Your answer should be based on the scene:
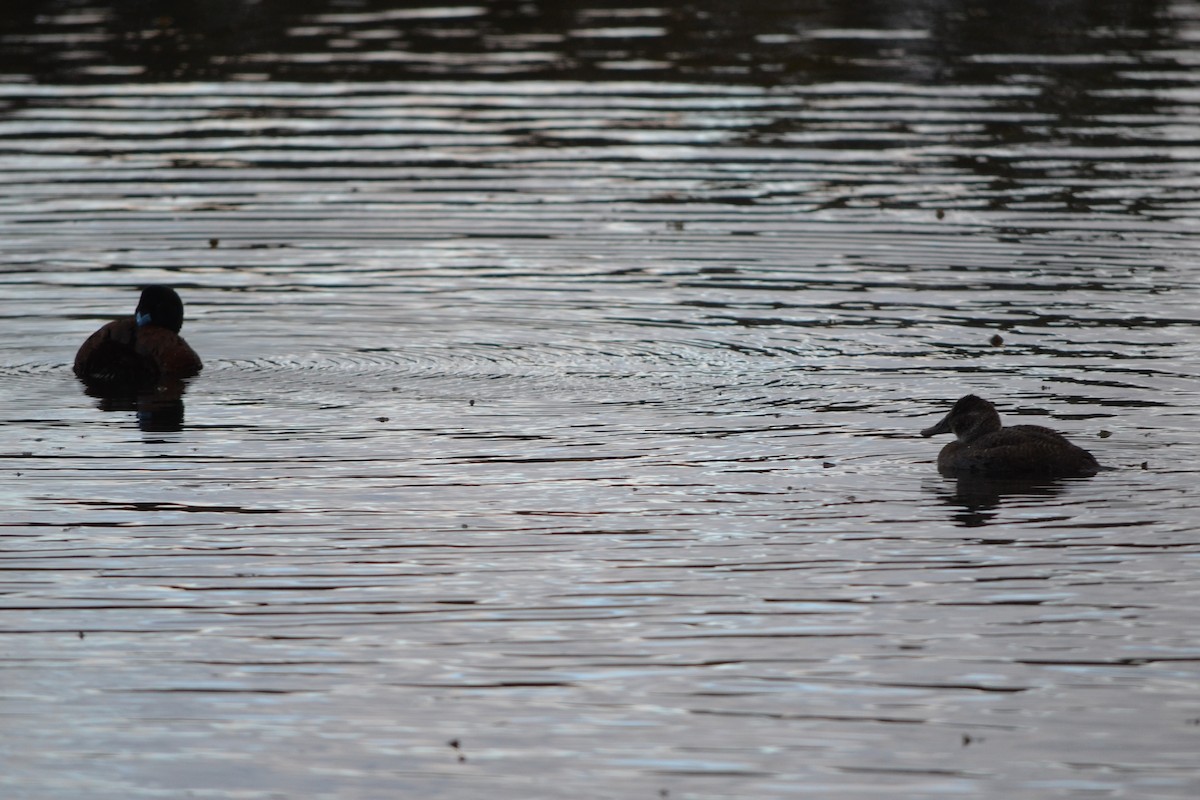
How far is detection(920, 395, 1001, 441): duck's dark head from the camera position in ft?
43.2

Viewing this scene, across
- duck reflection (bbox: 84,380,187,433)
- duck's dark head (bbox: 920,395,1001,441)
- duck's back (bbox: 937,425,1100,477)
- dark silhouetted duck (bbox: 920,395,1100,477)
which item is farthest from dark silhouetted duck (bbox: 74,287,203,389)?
duck's back (bbox: 937,425,1100,477)

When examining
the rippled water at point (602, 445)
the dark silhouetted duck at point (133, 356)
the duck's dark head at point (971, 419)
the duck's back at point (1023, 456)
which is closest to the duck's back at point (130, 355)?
the dark silhouetted duck at point (133, 356)

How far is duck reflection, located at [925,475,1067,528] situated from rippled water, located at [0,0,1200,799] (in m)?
0.05

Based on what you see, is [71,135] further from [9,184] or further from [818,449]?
[818,449]

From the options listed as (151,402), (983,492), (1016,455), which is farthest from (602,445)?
(151,402)

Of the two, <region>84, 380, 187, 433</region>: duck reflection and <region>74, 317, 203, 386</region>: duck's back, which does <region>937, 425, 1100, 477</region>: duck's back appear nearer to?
<region>84, 380, 187, 433</region>: duck reflection

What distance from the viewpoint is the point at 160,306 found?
54.6ft

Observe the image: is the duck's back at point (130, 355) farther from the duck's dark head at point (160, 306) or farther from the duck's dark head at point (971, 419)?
the duck's dark head at point (971, 419)

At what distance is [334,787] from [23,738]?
1.55m

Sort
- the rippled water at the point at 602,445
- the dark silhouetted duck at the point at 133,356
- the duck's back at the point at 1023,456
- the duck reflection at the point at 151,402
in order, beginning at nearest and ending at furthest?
1. the rippled water at the point at 602,445
2. the duck's back at the point at 1023,456
3. the duck reflection at the point at 151,402
4. the dark silhouetted duck at the point at 133,356

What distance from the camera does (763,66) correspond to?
1316 inches

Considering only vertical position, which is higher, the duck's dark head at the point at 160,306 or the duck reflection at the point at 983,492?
the duck's dark head at the point at 160,306

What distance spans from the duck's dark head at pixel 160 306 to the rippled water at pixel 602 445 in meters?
0.72

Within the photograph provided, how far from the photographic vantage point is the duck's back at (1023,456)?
1270 cm
